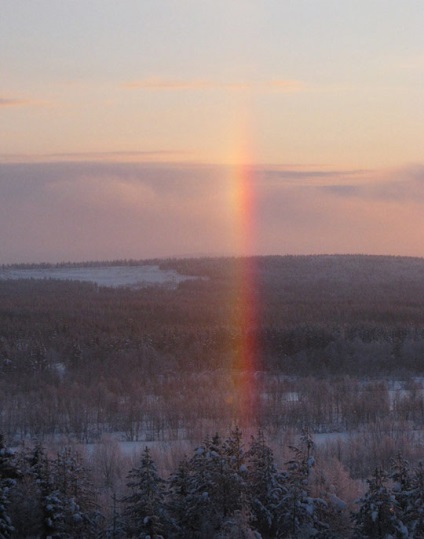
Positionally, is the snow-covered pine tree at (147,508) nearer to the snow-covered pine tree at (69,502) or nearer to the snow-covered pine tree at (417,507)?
the snow-covered pine tree at (69,502)

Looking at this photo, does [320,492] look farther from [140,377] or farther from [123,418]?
[140,377]

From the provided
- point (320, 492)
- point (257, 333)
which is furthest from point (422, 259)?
point (320, 492)

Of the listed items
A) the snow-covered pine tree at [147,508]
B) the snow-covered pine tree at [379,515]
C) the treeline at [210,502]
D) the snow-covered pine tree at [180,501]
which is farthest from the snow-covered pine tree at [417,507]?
the snow-covered pine tree at [147,508]

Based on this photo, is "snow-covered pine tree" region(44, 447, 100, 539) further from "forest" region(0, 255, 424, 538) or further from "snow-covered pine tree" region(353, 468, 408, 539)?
"snow-covered pine tree" region(353, 468, 408, 539)

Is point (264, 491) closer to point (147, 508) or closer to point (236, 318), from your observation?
point (147, 508)

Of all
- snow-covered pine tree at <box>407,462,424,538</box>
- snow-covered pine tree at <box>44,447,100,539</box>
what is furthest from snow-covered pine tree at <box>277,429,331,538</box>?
snow-covered pine tree at <box>44,447,100,539</box>

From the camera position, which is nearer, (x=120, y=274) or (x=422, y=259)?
(x=120, y=274)

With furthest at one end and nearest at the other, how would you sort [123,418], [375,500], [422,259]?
[422,259]
[123,418]
[375,500]
